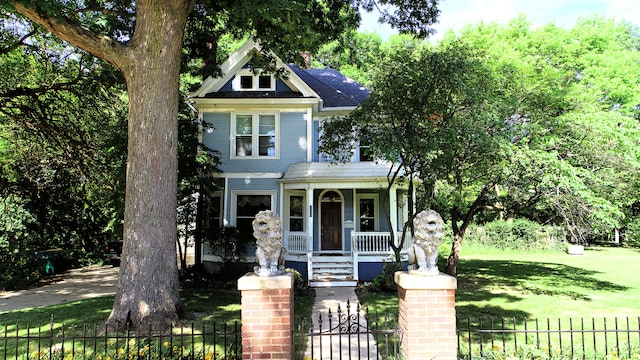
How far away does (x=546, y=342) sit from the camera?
6.14 metres

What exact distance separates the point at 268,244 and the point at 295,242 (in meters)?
9.76

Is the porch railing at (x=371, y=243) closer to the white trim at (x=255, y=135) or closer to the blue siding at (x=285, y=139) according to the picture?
the blue siding at (x=285, y=139)

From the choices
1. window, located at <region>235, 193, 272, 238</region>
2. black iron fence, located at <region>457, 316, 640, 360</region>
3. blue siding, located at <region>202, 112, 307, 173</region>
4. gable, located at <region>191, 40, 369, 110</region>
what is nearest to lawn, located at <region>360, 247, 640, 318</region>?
black iron fence, located at <region>457, 316, 640, 360</region>

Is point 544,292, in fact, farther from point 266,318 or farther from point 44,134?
point 44,134

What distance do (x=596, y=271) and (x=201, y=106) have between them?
1698 centimetres

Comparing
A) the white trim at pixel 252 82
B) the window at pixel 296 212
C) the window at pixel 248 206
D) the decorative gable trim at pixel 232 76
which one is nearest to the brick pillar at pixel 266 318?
the window at pixel 248 206

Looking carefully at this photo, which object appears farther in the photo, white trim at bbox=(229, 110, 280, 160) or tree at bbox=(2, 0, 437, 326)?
white trim at bbox=(229, 110, 280, 160)

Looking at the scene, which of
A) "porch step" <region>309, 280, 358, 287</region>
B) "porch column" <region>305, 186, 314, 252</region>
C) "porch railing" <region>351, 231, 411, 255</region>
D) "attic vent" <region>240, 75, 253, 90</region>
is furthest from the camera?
"attic vent" <region>240, 75, 253, 90</region>

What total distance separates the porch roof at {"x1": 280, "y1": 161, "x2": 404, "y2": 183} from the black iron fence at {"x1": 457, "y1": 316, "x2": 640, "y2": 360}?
6.81m

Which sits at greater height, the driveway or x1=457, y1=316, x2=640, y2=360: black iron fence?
x1=457, y1=316, x2=640, y2=360: black iron fence

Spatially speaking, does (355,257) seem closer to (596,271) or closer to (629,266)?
→ (596,271)

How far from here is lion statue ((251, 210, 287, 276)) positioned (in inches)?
171

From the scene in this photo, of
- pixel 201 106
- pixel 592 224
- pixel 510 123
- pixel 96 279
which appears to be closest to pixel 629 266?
pixel 592 224

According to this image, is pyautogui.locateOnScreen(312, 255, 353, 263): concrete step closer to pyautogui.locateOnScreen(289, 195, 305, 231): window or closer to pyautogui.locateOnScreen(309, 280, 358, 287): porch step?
pyautogui.locateOnScreen(309, 280, 358, 287): porch step
